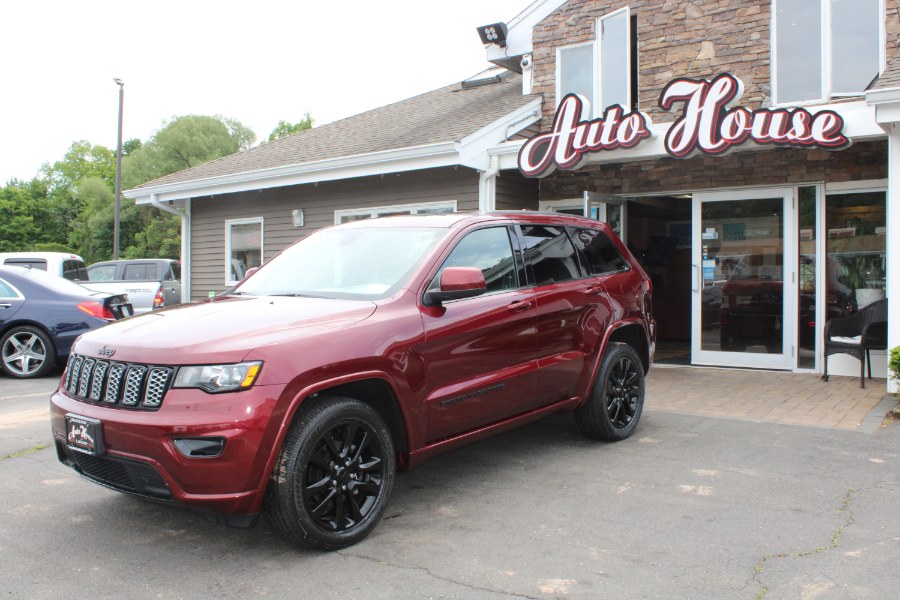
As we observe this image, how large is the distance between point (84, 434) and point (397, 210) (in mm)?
8384

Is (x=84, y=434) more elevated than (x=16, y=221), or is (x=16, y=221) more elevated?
(x=16, y=221)

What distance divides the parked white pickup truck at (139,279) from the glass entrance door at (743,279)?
1058 cm

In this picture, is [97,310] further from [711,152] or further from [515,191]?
[711,152]

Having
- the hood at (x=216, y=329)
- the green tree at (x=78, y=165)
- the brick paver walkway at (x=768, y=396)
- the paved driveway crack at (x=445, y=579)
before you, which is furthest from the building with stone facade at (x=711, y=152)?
the green tree at (x=78, y=165)

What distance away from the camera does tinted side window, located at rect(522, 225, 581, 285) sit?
514cm

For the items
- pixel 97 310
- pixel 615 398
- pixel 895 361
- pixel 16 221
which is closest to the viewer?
pixel 615 398

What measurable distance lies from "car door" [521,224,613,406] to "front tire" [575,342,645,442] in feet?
0.66

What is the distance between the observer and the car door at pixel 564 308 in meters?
4.99

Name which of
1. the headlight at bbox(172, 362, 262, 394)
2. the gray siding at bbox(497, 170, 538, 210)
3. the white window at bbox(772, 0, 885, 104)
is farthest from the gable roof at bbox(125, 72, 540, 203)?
the headlight at bbox(172, 362, 262, 394)

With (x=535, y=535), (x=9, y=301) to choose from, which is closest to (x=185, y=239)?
(x=9, y=301)

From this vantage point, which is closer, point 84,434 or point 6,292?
point 84,434

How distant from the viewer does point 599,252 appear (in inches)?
233

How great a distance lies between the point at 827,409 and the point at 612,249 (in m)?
2.77

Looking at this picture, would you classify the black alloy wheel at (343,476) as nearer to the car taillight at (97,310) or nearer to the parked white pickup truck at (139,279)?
the car taillight at (97,310)
